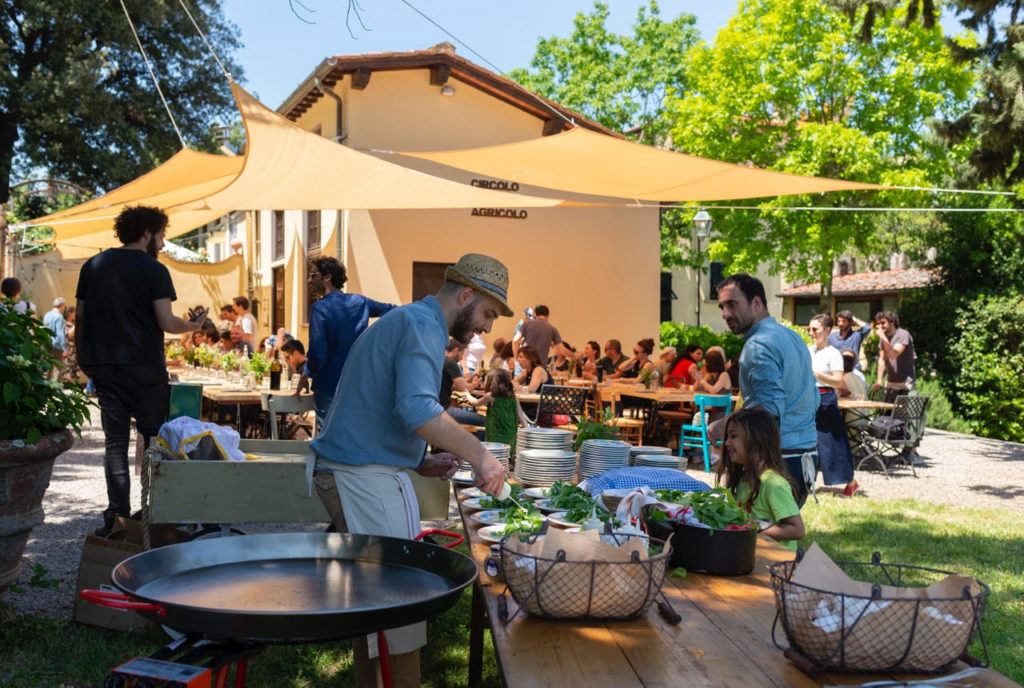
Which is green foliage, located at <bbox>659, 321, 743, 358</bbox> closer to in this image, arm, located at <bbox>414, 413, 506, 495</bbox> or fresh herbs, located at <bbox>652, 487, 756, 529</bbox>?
fresh herbs, located at <bbox>652, 487, 756, 529</bbox>

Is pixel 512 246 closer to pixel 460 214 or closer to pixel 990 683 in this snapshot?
pixel 460 214

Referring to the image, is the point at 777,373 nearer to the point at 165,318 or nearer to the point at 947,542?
the point at 165,318

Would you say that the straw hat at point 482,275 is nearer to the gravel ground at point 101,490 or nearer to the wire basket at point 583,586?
the wire basket at point 583,586

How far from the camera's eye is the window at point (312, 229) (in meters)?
16.0

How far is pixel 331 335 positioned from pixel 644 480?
2713mm

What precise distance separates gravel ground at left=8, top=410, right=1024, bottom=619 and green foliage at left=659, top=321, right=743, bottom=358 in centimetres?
667

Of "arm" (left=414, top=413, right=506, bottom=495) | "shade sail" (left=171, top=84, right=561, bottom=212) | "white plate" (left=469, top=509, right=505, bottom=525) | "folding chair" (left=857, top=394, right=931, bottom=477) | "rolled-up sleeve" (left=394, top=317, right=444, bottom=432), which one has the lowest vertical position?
"folding chair" (left=857, top=394, right=931, bottom=477)

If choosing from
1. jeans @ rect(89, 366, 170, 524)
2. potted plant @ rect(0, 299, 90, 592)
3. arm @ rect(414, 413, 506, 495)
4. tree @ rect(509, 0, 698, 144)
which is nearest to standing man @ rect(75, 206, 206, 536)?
jeans @ rect(89, 366, 170, 524)

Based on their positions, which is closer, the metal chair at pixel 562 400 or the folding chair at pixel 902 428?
the metal chair at pixel 562 400

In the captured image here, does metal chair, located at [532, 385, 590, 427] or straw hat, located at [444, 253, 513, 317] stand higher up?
straw hat, located at [444, 253, 513, 317]

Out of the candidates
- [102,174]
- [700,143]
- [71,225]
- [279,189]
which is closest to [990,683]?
[279,189]

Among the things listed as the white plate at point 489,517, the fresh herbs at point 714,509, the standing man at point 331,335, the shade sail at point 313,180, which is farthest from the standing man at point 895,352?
the fresh herbs at point 714,509

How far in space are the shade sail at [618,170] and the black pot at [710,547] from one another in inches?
265

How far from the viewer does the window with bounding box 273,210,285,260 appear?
1881 cm
